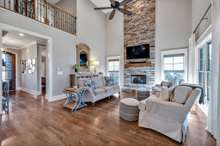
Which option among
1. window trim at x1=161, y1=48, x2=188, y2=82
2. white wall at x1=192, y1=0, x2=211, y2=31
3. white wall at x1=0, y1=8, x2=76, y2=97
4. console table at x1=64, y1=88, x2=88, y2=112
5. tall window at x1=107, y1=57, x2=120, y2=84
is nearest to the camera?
white wall at x1=192, y1=0, x2=211, y2=31

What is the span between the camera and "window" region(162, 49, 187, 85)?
5.70 meters

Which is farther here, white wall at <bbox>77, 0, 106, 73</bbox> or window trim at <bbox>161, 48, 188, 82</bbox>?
white wall at <bbox>77, 0, 106, 73</bbox>

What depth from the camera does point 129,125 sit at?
2.85 meters

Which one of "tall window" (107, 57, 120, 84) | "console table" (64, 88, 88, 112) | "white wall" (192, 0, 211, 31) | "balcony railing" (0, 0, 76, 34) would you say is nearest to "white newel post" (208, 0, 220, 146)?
"white wall" (192, 0, 211, 31)

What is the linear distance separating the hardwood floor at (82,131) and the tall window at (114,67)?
4571mm

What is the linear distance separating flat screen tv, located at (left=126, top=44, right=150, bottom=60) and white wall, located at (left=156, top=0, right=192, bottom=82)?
0.57 metres

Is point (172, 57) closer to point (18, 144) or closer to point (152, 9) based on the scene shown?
point (152, 9)

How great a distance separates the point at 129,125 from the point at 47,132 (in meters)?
1.76

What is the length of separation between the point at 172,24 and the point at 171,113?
521 centimetres

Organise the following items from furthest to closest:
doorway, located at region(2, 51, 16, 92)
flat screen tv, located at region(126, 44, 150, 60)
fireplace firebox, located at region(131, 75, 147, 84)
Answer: doorway, located at region(2, 51, 16, 92) → fireplace firebox, located at region(131, 75, 147, 84) → flat screen tv, located at region(126, 44, 150, 60)

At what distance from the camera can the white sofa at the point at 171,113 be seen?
84.9 inches

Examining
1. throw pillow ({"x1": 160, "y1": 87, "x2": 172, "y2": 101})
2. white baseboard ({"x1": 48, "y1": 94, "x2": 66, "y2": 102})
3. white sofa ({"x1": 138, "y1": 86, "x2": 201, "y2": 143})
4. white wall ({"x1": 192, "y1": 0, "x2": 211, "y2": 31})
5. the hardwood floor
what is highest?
white wall ({"x1": 192, "y1": 0, "x2": 211, "y2": 31})

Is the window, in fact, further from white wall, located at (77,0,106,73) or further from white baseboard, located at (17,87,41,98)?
white baseboard, located at (17,87,41,98)

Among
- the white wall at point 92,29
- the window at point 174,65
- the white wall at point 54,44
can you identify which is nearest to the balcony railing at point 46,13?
the white wall at point 54,44
